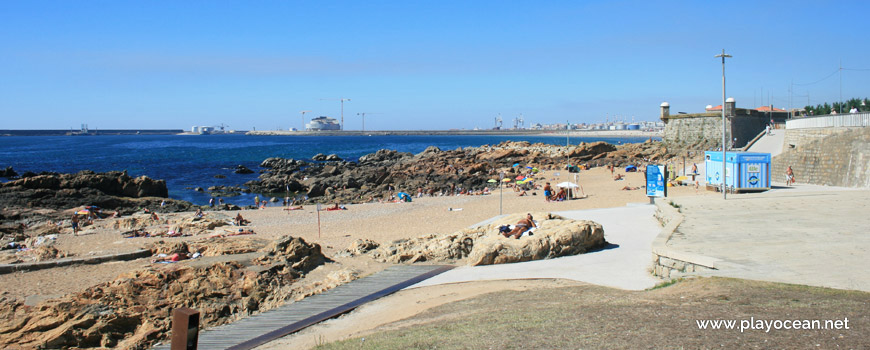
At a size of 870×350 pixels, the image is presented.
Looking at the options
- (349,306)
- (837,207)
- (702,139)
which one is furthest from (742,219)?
(702,139)

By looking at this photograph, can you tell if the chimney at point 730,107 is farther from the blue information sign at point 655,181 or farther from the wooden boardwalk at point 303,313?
the wooden boardwalk at point 303,313

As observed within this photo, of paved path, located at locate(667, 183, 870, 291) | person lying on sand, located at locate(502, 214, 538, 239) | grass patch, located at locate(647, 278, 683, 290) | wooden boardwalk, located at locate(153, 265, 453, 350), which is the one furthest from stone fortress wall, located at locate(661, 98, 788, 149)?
wooden boardwalk, located at locate(153, 265, 453, 350)

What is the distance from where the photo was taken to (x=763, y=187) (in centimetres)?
1945

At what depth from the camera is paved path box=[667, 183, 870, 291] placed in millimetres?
8258

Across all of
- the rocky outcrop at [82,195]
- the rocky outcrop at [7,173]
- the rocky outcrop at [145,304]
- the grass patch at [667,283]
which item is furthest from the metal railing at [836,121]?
the rocky outcrop at [7,173]

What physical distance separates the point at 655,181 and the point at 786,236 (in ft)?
25.4

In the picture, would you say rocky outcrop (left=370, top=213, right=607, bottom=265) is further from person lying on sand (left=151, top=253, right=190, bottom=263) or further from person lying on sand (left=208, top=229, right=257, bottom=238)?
person lying on sand (left=208, top=229, right=257, bottom=238)

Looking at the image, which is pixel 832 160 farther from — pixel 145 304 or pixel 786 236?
pixel 145 304

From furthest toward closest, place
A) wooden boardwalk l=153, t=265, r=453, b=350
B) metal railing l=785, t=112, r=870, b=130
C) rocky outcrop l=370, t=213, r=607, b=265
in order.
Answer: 1. metal railing l=785, t=112, r=870, b=130
2. rocky outcrop l=370, t=213, r=607, b=265
3. wooden boardwalk l=153, t=265, r=453, b=350

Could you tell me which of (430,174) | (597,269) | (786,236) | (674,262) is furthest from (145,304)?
(430,174)

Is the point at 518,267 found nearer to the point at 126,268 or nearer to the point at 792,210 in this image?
the point at 792,210

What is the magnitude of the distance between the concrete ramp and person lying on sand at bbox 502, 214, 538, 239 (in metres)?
24.4

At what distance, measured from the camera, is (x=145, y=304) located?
10.0m

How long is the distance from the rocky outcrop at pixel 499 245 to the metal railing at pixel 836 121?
1538 centimetres
